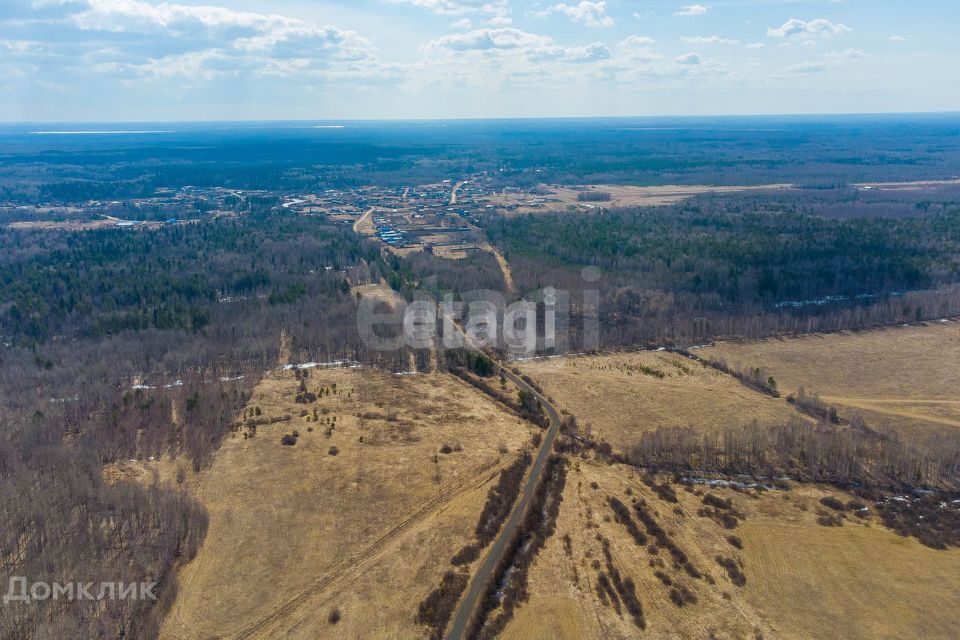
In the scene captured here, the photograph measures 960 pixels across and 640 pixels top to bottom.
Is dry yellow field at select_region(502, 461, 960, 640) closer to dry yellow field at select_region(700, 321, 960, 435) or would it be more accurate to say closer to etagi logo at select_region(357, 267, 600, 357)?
dry yellow field at select_region(700, 321, 960, 435)

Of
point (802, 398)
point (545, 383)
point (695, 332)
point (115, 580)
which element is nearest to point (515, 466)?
point (545, 383)

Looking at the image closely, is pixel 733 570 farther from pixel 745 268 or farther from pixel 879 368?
pixel 745 268

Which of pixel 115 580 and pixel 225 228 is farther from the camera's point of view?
pixel 225 228

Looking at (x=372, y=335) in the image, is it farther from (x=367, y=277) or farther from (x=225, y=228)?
(x=225, y=228)

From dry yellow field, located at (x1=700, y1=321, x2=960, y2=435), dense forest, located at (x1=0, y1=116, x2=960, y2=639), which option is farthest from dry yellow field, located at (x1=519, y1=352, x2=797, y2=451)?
dry yellow field, located at (x1=700, y1=321, x2=960, y2=435)

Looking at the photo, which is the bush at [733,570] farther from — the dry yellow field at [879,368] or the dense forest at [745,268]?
the dense forest at [745,268]

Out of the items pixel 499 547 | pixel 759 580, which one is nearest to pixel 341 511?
pixel 499 547

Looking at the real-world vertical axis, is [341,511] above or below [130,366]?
below
